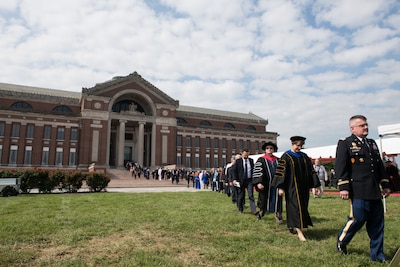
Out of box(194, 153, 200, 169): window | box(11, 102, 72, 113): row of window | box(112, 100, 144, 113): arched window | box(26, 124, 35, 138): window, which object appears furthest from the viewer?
box(194, 153, 200, 169): window

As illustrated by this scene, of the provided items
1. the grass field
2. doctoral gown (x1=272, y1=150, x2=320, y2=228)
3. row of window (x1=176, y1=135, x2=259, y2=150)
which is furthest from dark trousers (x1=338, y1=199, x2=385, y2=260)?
row of window (x1=176, y1=135, x2=259, y2=150)

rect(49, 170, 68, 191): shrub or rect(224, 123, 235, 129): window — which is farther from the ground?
rect(224, 123, 235, 129): window

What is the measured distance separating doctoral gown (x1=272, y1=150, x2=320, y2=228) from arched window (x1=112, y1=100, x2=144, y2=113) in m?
40.5

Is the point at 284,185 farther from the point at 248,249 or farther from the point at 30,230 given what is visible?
the point at 30,230

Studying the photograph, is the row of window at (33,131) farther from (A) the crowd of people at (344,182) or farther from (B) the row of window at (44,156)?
(A) the crowd of people at (344,182)

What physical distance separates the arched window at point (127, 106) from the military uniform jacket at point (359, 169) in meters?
42.0

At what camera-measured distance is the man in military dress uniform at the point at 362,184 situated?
4.31 meters

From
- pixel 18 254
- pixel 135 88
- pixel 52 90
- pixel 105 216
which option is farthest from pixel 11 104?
pixel 18 254

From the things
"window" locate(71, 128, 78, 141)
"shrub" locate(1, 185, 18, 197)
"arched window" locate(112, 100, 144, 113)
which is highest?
"arched window" locate(112, 100, 144, 113)

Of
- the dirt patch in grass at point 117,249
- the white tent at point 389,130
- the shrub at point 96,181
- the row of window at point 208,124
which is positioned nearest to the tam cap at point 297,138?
the dirt patch in grass at point 117,249

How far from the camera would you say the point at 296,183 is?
5852 mm

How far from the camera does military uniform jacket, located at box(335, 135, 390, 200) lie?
434cm

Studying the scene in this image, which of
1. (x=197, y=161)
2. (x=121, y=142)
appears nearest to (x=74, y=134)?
(x=121, y=142)

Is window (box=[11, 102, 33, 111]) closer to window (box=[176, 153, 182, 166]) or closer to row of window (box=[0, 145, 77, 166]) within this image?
row of window (box=[0, 145, 77, 166])
